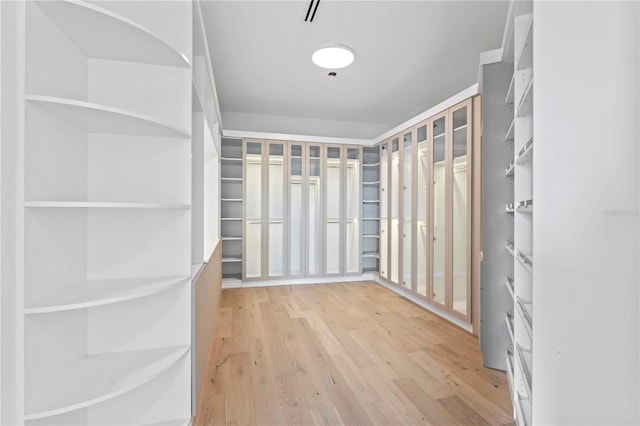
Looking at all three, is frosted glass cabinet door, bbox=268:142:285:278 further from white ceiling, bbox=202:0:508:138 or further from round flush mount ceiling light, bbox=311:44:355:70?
round flush mount ceiling light, bbox=311:44:355:70

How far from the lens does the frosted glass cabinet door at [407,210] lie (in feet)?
12.9

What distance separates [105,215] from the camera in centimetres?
140

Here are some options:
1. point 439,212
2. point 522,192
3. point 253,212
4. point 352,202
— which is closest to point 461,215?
point 439,212

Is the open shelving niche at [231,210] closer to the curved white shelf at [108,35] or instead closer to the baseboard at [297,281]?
the baseboard at [297,281]

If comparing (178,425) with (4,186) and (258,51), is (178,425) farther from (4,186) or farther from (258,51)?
(258,51)

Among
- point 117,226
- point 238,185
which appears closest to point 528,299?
point 117,226

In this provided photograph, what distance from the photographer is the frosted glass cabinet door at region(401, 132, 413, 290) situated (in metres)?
3.92

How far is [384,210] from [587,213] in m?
3.89

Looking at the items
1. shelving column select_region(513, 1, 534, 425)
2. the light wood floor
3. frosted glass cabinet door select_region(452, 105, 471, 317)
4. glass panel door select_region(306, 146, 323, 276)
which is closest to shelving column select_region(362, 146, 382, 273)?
glass panel door select_region(306, 146, 323, 276)

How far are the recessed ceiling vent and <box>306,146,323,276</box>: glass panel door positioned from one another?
2.29 metres

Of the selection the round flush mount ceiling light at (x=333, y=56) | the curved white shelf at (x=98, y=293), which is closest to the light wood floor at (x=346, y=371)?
the curved white shelf at (x=98, y=293)

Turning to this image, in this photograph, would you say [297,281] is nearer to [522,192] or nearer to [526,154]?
[522,192]

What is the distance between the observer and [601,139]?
0.74m

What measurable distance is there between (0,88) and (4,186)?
29 centimetres
